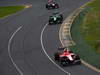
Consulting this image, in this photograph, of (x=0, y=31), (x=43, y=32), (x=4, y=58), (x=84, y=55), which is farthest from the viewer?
(x=0, y=31)

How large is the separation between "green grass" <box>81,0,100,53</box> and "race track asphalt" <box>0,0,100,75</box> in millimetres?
3908

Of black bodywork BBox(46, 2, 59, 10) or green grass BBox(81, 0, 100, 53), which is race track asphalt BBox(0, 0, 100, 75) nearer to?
black bodywork BBox(46, 2, 59, 10)

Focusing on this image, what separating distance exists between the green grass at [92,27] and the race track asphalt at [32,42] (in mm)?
3908

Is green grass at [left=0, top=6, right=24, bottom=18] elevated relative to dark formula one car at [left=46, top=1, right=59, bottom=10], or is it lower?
lower

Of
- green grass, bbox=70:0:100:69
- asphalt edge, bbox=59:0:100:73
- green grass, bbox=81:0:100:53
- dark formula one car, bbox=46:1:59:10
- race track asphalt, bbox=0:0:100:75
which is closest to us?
race track asphalt, bbox=0:0:100:75

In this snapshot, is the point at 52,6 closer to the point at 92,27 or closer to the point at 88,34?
the point at 92,27

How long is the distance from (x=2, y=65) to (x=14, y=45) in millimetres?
8811

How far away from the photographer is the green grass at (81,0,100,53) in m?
49.2

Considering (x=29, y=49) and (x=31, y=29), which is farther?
(x=31, y=29)

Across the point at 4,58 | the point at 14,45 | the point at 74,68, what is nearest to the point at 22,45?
the point at 14,45

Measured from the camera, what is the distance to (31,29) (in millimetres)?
63719

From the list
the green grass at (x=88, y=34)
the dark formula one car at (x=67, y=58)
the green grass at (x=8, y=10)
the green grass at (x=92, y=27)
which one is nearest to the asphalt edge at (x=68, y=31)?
the green grass at (x=88, y=34)

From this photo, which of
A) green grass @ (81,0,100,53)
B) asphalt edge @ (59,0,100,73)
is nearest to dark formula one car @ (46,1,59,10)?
asphalt edge @ (59,0,100,73)

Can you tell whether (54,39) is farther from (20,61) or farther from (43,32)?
(20,61)
